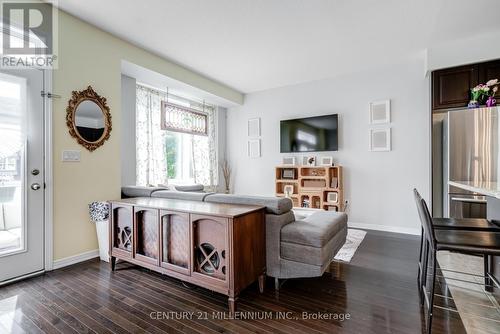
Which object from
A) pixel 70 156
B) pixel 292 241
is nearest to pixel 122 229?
pixel 70 156

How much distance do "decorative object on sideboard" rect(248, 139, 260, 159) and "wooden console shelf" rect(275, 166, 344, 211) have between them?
0.75 metres

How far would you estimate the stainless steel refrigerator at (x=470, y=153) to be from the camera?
2914mm

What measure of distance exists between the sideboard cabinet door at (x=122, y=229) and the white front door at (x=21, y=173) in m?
0.69

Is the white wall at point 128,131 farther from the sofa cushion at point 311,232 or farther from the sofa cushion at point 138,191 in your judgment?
the sofa cushion at point 311,232

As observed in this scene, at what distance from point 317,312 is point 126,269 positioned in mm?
2022

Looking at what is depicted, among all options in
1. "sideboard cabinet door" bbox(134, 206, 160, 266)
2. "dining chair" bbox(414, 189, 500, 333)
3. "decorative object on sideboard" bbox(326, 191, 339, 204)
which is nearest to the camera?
"dining chair" bbox(414, 189, 500, 333)

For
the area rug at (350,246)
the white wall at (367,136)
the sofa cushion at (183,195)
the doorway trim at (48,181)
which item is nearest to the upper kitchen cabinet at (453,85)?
the white wall at (367,136)

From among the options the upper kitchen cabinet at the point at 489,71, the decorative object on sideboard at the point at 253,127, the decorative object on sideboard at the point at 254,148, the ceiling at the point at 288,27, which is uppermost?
the ceiling at the point at 288,27

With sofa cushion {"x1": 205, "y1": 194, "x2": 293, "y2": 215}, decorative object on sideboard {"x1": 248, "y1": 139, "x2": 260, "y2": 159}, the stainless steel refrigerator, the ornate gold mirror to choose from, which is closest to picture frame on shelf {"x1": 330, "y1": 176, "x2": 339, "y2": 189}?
the stainless steel refrigerator

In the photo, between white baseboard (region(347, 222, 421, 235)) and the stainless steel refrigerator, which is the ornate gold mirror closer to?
white baseboard (region(347, 222, 421, 235))

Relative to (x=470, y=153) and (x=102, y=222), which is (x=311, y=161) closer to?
(x=470, y=153)

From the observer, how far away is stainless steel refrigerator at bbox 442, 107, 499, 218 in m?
2.91

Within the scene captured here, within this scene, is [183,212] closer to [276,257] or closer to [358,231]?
[276,257]

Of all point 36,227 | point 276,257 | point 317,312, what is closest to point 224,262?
point 276,257
